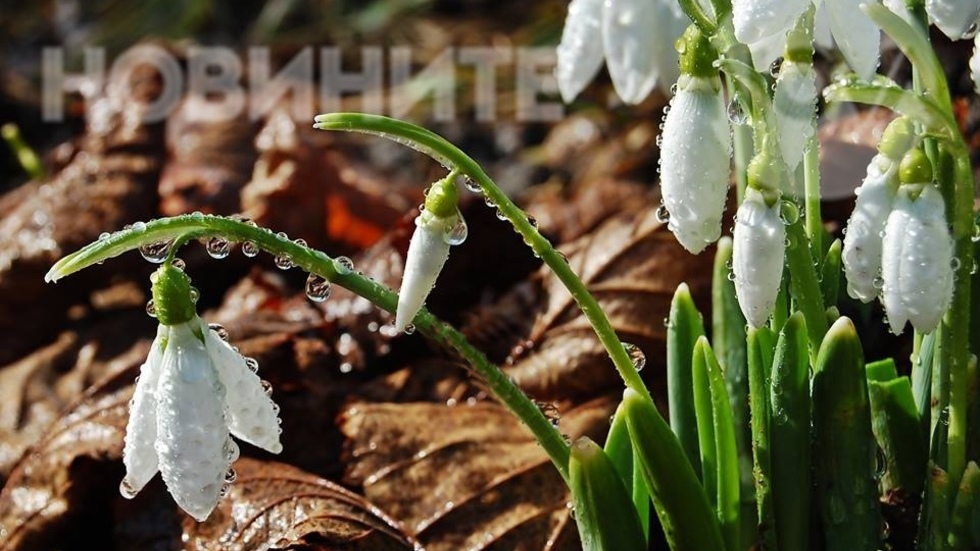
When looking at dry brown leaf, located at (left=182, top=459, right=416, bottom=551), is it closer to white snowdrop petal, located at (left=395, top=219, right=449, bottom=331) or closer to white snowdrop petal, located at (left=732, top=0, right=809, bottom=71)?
white snowdrop petal, located at (left=395, top=219, right=449, bottom=331)

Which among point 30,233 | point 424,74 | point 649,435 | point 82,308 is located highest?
point 424,74

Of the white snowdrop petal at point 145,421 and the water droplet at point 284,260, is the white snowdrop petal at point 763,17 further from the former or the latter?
the white snowdrop petal at point 145,421

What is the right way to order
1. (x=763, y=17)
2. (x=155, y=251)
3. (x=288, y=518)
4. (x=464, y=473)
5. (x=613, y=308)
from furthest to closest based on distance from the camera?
(x=613, y=308), (x=464, y=473), (x=288, y=518), (x=155, y=251), (x=763, y=17)

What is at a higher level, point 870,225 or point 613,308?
point 613,308

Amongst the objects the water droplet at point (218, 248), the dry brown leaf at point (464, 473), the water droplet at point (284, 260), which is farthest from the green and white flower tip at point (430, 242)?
the dry brown leaf at point (464, 473)

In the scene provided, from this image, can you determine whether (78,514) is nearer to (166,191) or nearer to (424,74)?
(166,191)

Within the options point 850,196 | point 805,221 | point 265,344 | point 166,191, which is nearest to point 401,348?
point 265,344

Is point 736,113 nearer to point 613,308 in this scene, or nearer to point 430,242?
point 430,242

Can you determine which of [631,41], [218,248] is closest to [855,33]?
[631,41]
